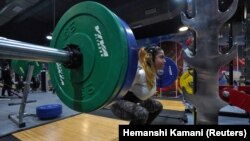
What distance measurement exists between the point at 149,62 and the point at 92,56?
60.2 inches

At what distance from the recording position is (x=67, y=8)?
6.57m

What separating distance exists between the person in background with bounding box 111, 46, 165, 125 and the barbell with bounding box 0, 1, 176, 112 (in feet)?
3.57

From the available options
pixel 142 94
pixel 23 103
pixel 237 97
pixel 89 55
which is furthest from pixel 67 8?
pixel 237 97

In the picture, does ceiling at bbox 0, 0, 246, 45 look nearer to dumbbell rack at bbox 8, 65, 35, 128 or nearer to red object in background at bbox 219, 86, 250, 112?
dumbbell rack at bbox 8, 65, 35, 128

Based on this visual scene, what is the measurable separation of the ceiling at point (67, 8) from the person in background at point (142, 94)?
3538mm

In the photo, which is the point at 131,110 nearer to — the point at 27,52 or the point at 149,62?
the point at 149,62

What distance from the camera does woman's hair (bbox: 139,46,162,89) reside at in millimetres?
2072

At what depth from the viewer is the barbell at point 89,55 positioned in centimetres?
60

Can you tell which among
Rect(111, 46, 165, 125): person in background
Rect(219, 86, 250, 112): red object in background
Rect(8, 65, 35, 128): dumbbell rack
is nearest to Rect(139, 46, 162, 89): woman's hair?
Rect(111, 46, 165, 125): person in background

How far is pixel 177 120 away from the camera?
3246 millimetres

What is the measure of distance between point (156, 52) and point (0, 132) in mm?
2255

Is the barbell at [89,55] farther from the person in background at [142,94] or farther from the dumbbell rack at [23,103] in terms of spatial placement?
the dumbbell rack at [23,103]

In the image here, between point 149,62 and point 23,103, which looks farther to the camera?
point 23,103

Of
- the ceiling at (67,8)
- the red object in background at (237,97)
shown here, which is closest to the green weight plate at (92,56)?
the red object in background at (237,97)
